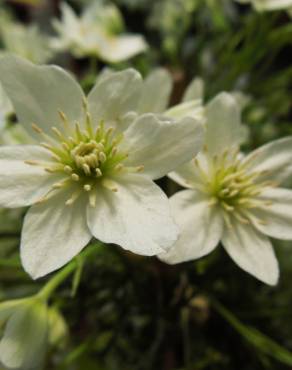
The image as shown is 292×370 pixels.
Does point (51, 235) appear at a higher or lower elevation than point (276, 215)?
higher

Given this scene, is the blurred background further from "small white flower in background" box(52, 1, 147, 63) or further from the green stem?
the green stem

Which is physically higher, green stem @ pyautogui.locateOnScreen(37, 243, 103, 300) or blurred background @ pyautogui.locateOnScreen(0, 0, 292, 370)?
green stem @ pyautogui.locateOnScreen(37, 243, 103, 300)

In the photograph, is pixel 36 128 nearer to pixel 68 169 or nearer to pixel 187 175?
pixel 68 169

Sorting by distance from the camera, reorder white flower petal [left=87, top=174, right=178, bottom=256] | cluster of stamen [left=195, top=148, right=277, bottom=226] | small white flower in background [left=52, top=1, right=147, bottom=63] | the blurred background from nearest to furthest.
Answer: white flower petal [left=87, top=174, right=178, bottom=256]
cluster of stamen [left=195, top=148, right=277, bottom=226]
the blurred background
small white flower in background [left=52, top=1, right=147, bottom=63]

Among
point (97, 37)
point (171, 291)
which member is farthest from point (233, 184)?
point (97, 37)

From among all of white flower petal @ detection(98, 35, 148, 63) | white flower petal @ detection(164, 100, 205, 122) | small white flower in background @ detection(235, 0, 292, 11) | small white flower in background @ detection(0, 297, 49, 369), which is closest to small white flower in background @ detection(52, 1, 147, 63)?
white flower petal @ detection(98, 35, 148, 63)

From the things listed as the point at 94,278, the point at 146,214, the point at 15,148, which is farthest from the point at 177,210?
the point at 94,278

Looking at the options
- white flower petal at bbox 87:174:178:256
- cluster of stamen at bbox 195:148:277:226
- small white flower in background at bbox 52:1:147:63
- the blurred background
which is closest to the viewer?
white flower petal at bbox 87:174:178:256
